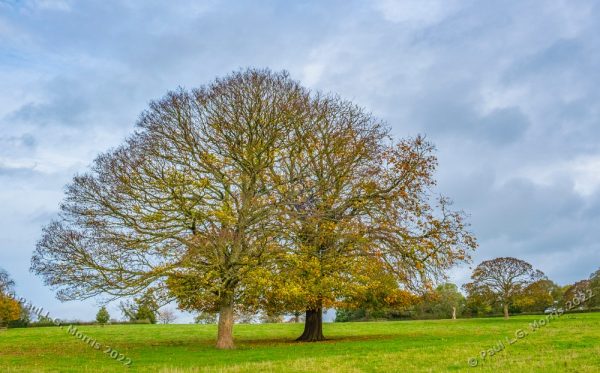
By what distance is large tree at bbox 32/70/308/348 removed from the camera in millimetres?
25578

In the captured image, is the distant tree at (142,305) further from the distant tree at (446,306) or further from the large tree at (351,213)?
the distant tree at (446,306)

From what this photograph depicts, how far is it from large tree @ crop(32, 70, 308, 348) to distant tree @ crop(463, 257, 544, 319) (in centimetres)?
4823

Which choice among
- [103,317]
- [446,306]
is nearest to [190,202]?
[103,317]

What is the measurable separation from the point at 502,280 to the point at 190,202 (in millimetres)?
54439

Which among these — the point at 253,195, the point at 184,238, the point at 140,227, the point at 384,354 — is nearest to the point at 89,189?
the point at 140,227

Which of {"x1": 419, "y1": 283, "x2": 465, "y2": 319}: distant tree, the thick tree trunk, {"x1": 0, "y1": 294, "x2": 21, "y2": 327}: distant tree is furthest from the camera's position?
{"x1": 419, "y1": 283, "x2": 465, "y2": 319}: distant tree

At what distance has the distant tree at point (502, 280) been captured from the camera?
67.7 metres

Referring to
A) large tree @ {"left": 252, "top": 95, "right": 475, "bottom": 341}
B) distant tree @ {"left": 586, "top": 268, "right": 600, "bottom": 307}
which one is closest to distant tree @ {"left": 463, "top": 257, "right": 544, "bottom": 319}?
distant tree @ {"left": 586, "top": 268, "right": 600, "bottom": 307}

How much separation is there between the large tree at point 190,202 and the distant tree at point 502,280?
1899 inches

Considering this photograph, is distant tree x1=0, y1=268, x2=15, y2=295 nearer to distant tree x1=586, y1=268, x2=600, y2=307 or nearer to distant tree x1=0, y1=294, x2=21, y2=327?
distant tree x1=0, y1=294, x2=21, y2=327

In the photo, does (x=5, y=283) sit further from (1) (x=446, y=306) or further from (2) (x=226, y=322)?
(1) (x=446, y=306)

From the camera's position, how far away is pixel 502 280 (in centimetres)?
6825

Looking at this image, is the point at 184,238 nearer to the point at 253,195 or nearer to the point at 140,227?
the point at 140,227

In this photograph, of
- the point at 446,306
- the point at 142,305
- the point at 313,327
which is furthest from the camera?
the point at 446,306
